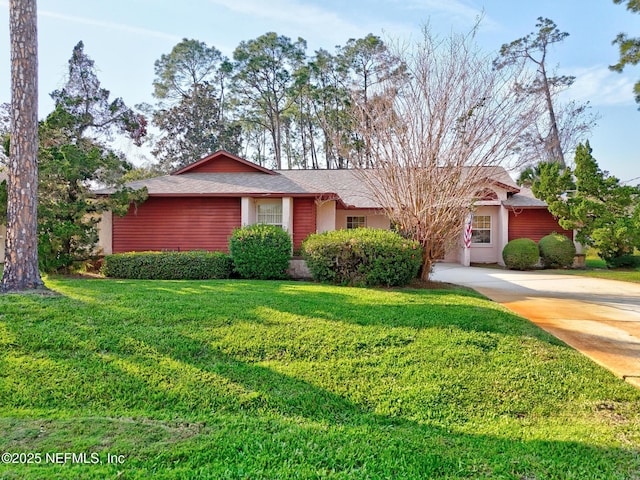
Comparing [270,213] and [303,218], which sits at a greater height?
[270,213]

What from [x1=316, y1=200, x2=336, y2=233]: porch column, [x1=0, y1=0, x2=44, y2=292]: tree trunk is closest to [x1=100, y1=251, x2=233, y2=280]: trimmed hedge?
[x1=0, y1=0, x2=44, y2=292]: tree trunk

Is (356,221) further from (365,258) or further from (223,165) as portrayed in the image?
(365,258)

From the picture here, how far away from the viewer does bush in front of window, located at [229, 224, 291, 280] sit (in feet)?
31.3

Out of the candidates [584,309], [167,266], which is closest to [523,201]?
[584,309]

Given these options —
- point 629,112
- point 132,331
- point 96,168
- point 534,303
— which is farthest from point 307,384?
point 629,112

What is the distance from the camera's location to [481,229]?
1642 cm

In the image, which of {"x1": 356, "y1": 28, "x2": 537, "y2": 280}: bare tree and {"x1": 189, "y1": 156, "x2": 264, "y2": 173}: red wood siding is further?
{"x1": 189, "y1": 156, "x2": 264, "y2": 173}: red wood siding

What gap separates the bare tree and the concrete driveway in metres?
2.22

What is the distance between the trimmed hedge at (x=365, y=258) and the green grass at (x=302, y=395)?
2.47m

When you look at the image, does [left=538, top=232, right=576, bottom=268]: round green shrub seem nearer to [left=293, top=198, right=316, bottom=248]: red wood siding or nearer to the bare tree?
the bare tree

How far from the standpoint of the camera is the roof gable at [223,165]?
46.9ft

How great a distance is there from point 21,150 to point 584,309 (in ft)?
34.3

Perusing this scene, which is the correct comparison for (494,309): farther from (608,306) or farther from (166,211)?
(166,211)

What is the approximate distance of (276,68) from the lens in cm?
2752
